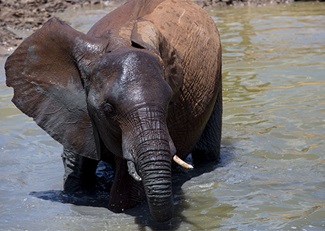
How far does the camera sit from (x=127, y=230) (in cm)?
516

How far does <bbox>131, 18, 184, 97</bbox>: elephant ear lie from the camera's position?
505cm

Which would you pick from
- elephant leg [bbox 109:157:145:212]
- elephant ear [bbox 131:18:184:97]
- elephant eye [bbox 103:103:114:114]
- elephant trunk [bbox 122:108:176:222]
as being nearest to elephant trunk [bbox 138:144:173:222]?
elephant trunk [bbox 122:108:176:222]

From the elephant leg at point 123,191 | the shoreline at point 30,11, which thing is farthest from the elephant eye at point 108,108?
the shoreline at point 30,11

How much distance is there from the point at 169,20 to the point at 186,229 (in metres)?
→ 1.55

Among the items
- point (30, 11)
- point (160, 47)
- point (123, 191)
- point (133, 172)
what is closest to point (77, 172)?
point (123, 191)

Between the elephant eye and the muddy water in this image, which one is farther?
the muddy water

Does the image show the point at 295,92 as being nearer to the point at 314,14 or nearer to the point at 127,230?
the point at 127,230

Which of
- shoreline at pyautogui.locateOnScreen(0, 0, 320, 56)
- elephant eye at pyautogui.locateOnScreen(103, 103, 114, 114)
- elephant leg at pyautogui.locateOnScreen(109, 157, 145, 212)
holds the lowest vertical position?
shoreline at pyautogui.locateOnScreen(0, 0, 320, 56)

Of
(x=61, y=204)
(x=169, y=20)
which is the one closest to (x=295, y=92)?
(x=169, y=20)

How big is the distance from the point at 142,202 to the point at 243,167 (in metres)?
1.10

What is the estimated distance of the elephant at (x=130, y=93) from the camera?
459cm

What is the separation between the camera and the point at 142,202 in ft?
18.2

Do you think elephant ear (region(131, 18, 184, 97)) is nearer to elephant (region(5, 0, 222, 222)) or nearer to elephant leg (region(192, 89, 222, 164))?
elephant (region(5, 0, 222, 222))

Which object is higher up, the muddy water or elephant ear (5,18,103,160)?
elephant ear (5,18,103,160)
